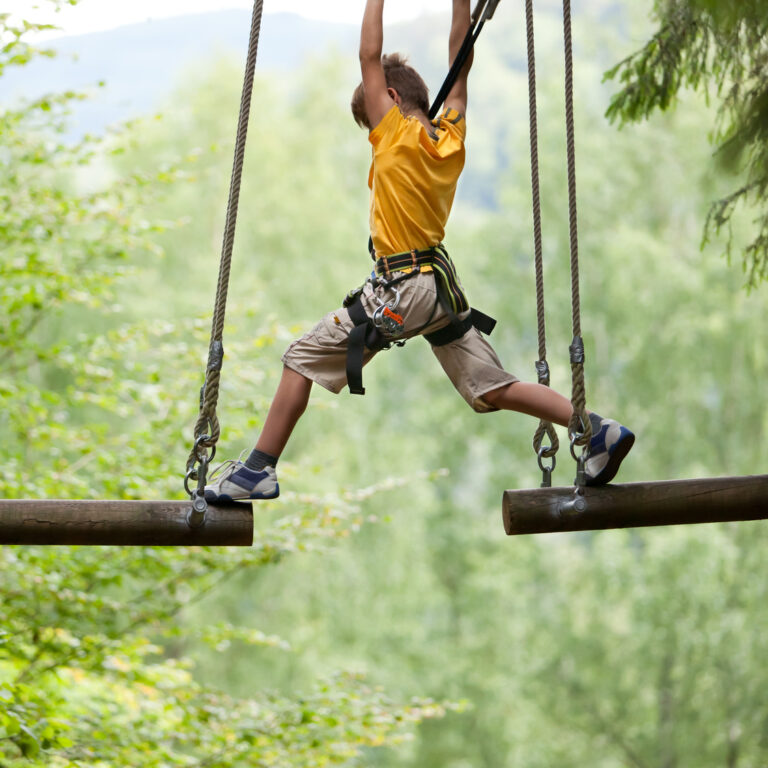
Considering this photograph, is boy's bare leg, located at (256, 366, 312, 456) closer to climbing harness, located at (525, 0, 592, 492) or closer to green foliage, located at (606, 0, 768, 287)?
climbing harness, located at (525, 0, 592, 492)

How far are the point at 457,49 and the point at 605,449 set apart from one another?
134 centimetres

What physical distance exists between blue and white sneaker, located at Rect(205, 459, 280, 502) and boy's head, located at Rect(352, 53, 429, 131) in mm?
1044

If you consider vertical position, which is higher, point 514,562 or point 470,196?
point 470,196

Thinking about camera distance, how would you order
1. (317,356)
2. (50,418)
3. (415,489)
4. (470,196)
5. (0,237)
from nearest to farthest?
(317,356) → (0,237) → (50,418) → (415,489) → (470,196)

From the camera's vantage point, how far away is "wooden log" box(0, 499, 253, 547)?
2.66 metres

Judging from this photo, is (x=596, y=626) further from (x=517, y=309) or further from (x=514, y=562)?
(x=517, y=309)

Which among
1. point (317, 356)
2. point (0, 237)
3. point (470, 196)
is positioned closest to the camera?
point (317, 356)

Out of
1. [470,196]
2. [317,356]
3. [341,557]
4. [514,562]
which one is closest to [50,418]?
[317,356]

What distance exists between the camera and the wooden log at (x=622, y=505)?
281cm

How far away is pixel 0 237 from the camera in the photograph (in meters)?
5.02

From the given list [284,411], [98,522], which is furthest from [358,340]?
[98,522]

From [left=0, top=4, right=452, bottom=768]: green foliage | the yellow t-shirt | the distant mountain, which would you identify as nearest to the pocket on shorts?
the yellow t-shirt

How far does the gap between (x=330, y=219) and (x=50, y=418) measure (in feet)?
33.8

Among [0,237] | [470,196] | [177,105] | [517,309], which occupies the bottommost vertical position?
[0,237]
